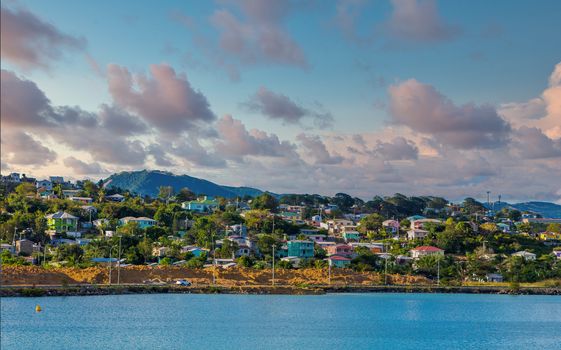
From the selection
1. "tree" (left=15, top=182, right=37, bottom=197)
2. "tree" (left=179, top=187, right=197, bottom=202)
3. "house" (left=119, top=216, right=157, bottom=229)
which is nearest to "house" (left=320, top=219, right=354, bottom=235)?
"house" (left=119, top=216, right=157, bottom=229)

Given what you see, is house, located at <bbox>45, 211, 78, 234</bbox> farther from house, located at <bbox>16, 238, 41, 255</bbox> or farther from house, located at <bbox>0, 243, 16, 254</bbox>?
house, located at <bbox>0, 243, 16, 254</bbox>

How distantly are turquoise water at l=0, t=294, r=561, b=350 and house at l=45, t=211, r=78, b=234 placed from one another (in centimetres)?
3992

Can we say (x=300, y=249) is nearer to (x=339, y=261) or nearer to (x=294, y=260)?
(x=294, y=260)

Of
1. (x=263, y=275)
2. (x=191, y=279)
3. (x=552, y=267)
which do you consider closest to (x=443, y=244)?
(x=552, y=267)

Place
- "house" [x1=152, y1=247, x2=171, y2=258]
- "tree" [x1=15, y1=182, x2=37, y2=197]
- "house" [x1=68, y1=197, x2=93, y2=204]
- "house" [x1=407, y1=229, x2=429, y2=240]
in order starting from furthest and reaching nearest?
"tree" [x1=15, y1=182, x2=37, y2=197] < "house" [x1=68, y1=197, x2=93, y2=204] < "house" [x1=407, y1=229, x2=429, y2=240] < "house" [x1=152, y1=247, x2=171, y2=258]

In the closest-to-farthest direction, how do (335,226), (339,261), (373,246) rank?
1. (339,261)
2. (373,246)
3. (335,226)

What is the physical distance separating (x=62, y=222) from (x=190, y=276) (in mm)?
33379

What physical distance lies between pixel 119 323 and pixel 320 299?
23968mm

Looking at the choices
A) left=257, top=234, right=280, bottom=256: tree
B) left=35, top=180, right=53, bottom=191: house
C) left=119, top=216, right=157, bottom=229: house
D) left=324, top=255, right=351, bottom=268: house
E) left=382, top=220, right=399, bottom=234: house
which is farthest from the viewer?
left=35, top=180, right=53, bottom=191: house

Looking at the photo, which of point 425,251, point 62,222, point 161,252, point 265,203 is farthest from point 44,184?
point 425,251

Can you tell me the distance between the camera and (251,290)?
219ft

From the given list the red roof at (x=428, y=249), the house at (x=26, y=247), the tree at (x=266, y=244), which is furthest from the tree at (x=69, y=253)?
the red roof at (x=428, y=249)

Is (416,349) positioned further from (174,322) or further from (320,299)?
(320,299)

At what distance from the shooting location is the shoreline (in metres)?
57.8
